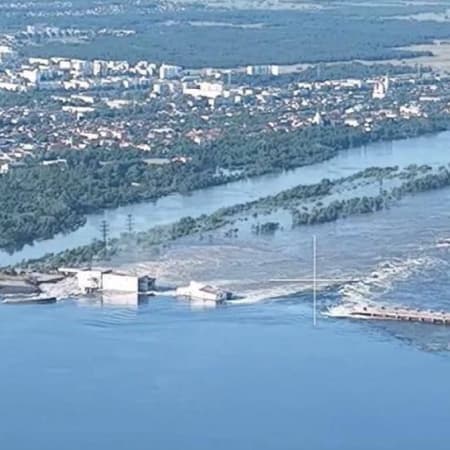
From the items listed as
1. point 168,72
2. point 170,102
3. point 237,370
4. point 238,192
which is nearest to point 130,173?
point 238,192

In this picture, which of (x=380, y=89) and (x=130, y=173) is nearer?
(x=130, y=173)

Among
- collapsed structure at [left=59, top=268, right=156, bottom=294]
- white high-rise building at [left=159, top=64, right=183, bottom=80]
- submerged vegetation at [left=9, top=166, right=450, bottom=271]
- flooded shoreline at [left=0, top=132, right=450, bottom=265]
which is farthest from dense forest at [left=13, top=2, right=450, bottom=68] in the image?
collapsed structure at [left=59, top=268, right=156, bottom=294]

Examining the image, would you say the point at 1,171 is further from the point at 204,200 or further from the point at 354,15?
the point at 354,15

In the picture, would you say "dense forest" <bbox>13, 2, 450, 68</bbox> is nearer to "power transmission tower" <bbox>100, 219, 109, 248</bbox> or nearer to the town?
the town

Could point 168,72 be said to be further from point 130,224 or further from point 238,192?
point 130,224

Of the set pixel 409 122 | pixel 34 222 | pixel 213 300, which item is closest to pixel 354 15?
pixel 409 122

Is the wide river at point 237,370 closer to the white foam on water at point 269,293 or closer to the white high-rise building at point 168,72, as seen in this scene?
the white foam on water at point 269,293

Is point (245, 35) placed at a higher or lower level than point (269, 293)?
higher
